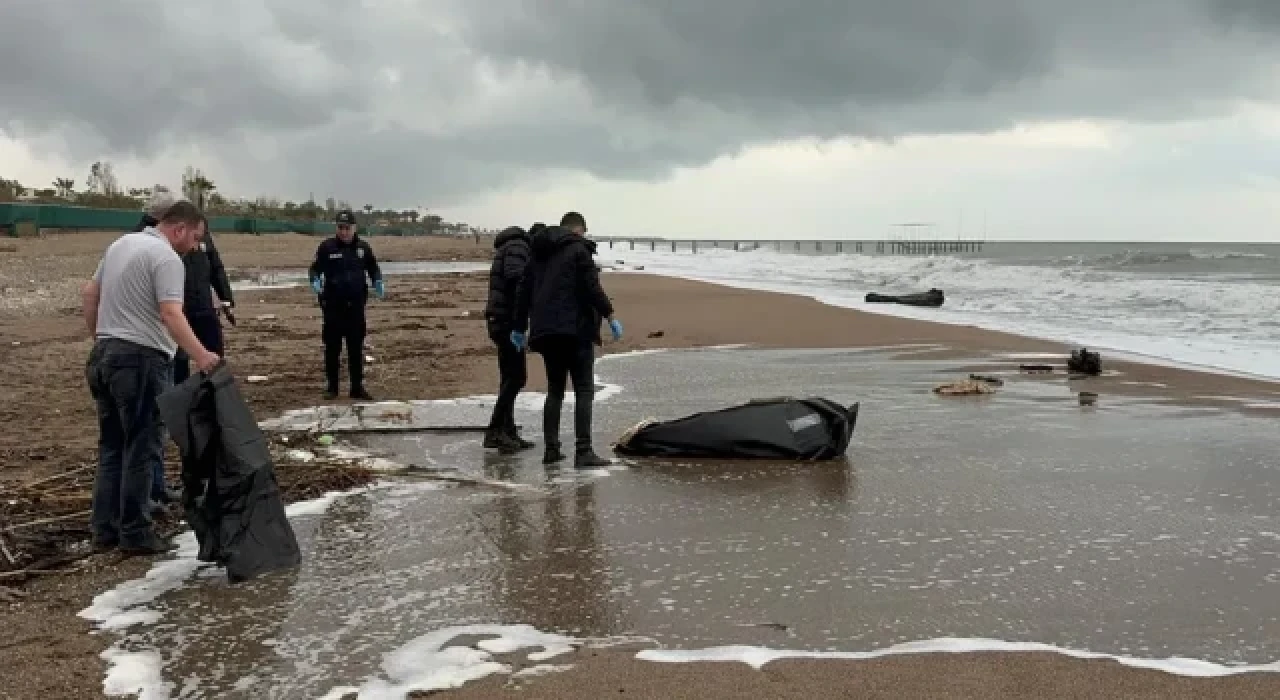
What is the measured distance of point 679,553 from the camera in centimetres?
471

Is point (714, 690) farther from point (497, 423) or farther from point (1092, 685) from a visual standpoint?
point (497, 423)

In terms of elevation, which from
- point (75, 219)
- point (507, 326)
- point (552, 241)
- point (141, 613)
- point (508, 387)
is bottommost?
point (141, 613)

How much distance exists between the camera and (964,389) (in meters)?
9.65

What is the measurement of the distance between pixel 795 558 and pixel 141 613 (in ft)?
9.03

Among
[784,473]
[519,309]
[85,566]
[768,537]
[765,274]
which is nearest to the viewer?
[85,566]

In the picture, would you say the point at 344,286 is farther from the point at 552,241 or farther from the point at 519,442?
the point at 552,241

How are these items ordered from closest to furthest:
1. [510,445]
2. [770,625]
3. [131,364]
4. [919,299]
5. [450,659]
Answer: [450,659] → [770,625] → [131,364] → [510,445] → [919,299]

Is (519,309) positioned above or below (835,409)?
above

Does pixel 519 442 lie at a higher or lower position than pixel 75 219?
lower

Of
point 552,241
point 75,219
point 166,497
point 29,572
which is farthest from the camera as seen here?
point 75,219

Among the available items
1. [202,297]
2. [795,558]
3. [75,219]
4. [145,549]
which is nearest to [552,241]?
A: [202,297]

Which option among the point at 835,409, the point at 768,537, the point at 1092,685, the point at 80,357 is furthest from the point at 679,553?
the point at 80,357

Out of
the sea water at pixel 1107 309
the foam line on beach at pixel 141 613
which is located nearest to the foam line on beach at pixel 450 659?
the foam line on beach at pixel 141 613

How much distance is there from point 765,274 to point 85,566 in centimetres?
3961
